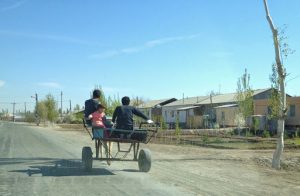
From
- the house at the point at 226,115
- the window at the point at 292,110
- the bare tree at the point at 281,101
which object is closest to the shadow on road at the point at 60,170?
the bare tree at the point at 281,101

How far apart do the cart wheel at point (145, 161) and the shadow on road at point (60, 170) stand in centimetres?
92

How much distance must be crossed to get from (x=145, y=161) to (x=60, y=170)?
2.28 metres

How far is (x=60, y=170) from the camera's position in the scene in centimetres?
1277

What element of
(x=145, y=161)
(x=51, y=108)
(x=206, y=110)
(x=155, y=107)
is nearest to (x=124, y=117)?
(x=145, y=161)

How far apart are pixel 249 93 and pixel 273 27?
77.6 ft

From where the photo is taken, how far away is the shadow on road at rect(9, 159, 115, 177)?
12.1 m

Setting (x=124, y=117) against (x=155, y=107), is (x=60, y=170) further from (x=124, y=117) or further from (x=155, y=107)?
(x=155, y=107)

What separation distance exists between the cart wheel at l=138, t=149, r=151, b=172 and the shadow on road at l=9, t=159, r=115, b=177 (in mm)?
919

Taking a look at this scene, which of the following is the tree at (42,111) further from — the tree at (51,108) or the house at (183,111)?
the house at (183,111)

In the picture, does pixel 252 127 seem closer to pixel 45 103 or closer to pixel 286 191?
pixel 286 191

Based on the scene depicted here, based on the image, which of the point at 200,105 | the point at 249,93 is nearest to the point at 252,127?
the point at 249,93

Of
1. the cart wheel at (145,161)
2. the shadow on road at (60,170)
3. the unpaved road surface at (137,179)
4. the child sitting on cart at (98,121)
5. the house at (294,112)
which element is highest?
the house at (294,112)

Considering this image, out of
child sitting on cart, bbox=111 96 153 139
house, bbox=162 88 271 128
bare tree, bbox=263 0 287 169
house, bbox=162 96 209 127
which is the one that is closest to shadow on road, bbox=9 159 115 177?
child sitting on cart, bbox=111 96 153 139

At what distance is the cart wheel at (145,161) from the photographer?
1273 centimetres
